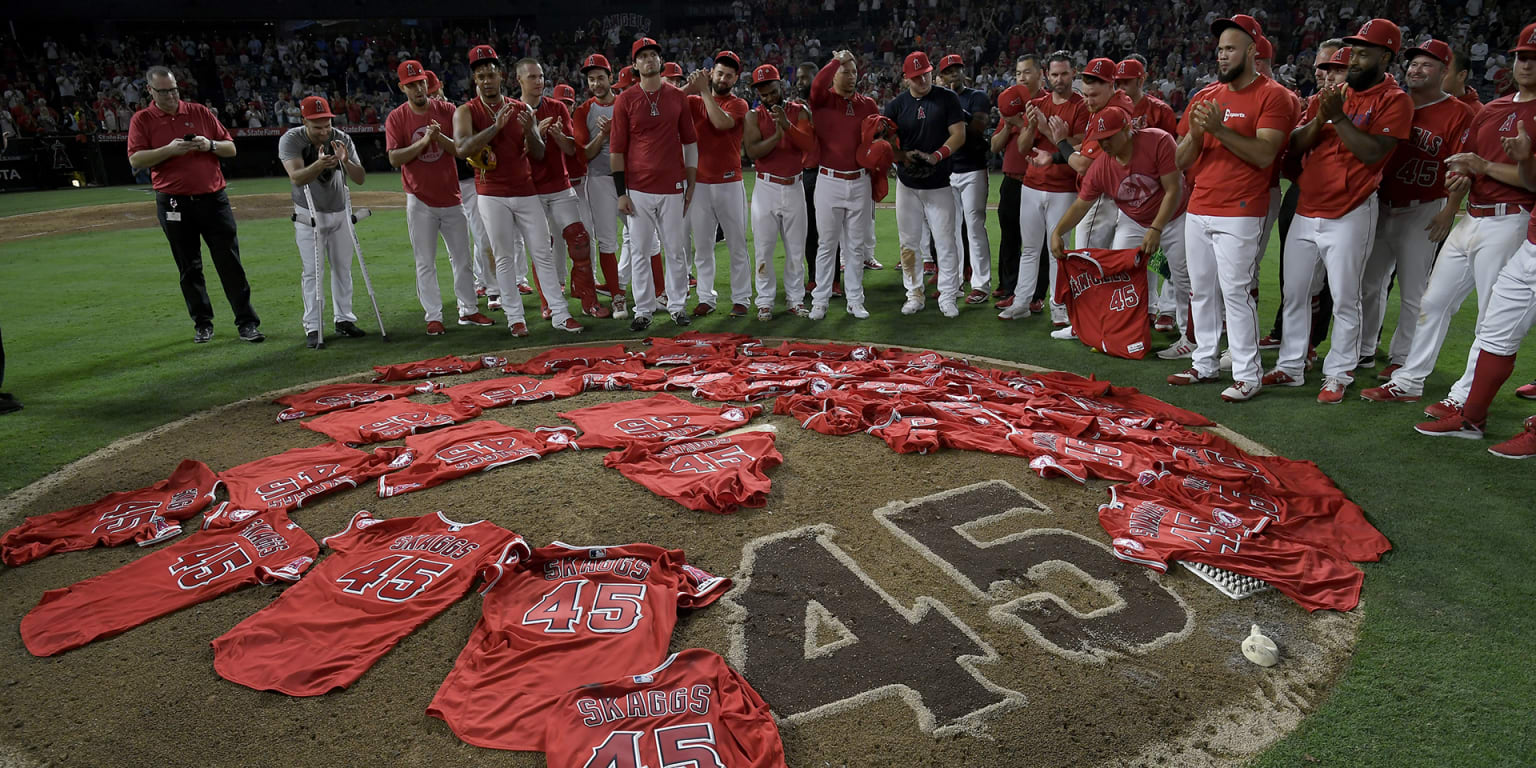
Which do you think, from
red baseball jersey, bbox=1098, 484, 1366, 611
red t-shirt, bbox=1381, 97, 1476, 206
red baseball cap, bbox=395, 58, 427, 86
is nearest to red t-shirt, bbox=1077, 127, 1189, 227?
red t-shirt, bbox=1381, 97, 1476, 206

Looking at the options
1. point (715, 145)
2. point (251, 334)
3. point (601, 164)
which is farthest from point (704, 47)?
point (251, 334)

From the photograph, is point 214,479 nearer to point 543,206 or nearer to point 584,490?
point 584,490

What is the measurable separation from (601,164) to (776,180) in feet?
6.54

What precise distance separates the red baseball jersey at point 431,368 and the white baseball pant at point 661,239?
69.1 inches

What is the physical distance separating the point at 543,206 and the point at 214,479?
14.3 feet

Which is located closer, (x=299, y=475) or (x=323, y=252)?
→ (x=299, y=475)

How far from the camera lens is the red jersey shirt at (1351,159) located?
5.53m

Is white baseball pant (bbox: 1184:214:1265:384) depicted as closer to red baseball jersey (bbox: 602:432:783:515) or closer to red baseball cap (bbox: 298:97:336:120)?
red baseball jersey (bbox: 602:432:783:515)

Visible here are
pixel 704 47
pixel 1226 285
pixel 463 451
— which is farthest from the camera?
pixel 704 47

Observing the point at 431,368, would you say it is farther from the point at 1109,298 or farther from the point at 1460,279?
the point at 1460,279

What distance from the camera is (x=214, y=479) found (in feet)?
16.6

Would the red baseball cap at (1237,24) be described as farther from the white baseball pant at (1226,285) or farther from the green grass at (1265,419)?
the green grass at (1265,419)

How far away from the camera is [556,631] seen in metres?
3.51

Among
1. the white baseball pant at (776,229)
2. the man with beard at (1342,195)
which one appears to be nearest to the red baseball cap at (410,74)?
the white baseball pant at (776,229)
